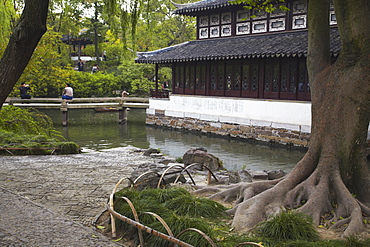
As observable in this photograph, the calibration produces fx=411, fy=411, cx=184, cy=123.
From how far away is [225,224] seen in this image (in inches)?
223

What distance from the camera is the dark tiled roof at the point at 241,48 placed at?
57.4 feet

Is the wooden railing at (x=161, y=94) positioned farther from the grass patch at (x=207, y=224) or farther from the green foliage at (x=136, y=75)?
the grass patch at (x=207, y=224)

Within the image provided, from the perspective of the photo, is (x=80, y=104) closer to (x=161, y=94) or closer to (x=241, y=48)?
(x=161, y=94)

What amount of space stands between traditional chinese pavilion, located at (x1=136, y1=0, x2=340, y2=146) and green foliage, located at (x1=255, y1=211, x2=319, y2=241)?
1175 centimetres

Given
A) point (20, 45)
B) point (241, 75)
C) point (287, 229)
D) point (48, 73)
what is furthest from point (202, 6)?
point (287, 229)

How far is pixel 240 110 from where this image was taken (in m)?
21.1

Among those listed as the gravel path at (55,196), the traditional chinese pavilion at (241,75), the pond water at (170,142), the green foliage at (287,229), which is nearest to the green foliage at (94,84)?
the pond water at (170,142)

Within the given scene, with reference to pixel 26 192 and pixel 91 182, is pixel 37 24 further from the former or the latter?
pixel 91 182

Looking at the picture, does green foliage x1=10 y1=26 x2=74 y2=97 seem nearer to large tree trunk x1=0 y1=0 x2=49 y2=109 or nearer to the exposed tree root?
large tree trunk x1=0 y1=0 x2=49 y2=109

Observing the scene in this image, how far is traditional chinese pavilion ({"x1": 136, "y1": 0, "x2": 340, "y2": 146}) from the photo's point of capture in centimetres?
1872

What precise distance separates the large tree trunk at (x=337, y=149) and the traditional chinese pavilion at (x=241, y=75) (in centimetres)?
1003

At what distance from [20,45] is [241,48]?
54.2 feet

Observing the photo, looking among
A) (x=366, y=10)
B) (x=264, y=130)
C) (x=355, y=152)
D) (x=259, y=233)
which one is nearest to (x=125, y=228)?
(x=259, y=233)

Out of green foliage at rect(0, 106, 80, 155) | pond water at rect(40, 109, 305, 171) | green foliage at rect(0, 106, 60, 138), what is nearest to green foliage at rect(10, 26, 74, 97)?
pond water at rect(40, 109, 305, 171)
